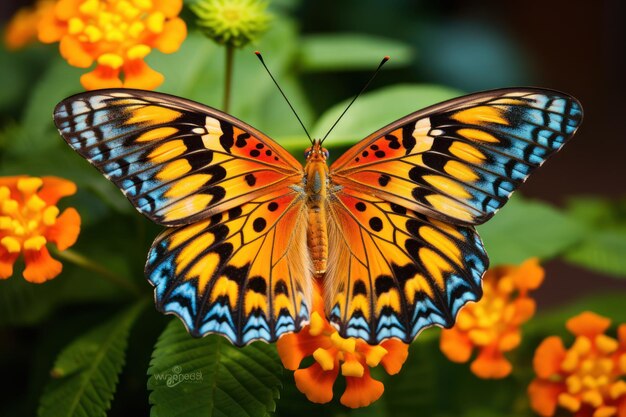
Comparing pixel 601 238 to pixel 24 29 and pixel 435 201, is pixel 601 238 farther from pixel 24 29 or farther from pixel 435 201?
pixel 24 29

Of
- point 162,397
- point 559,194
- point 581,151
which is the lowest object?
point 162,397

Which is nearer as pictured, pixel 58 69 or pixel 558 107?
pixel 558 107

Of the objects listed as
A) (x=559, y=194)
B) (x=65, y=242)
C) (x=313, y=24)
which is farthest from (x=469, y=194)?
(x=559, y=194)

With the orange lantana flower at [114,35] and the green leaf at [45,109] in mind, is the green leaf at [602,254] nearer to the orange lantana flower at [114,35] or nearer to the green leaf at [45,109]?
the orange lantana flower at [114,35]

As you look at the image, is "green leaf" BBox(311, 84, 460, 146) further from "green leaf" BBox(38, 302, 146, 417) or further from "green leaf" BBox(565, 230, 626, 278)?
"green leaf" BBox(38, 302, 146, 417)

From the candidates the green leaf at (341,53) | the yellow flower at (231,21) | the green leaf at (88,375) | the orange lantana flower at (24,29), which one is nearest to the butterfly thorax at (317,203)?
the yellow flower at (231,21)

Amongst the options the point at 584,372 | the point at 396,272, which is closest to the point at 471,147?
Answer: the point at 396,272

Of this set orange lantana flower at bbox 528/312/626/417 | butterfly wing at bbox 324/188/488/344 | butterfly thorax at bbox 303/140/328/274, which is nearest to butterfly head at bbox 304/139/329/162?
butterfly thorax at bbox 303/140/328/274

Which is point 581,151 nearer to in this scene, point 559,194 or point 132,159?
point 559,194
